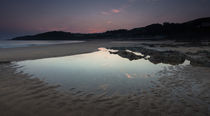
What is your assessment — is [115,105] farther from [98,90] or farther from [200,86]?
[200,86]

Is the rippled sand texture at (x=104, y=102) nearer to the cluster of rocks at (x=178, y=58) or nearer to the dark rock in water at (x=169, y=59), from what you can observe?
the cluster of rocks at (x=178, y=58)

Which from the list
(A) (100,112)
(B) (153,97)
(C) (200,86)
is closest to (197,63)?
→ (C) (200,86)

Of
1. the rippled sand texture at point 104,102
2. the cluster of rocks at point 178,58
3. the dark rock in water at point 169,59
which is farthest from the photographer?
the dark rock in water at point 169,59

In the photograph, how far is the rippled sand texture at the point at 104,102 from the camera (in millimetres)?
3889

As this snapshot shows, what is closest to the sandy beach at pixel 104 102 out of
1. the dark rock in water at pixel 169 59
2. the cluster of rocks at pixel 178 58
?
the cluster of rocks at pixel 178 58

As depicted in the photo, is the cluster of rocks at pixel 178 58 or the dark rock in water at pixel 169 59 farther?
the dark rock in water at pixel 169 59

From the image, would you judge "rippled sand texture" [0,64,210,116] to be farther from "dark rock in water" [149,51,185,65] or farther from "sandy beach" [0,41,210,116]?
"dark rock in water" [149,51,185,65]

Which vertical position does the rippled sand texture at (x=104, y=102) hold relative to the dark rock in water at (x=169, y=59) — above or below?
below

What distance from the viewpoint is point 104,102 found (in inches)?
179

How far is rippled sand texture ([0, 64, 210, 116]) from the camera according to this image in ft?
12.8

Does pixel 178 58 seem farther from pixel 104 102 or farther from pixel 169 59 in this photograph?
pixel 104 102

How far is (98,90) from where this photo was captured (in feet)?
18.7

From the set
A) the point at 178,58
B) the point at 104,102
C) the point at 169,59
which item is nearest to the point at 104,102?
the point at 104,102

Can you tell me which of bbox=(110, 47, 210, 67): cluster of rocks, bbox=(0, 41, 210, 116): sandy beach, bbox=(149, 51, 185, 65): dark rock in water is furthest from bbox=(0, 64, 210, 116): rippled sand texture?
bbox=(149, 51, 185, 65): dark rock in water
